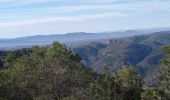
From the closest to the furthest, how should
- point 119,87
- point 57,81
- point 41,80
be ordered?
point 57,81
point 41,80
point 119,87

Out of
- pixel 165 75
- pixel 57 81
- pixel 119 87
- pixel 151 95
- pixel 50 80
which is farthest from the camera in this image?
pixel 119 87

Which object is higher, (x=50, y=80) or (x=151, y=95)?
(x=50, y=80)

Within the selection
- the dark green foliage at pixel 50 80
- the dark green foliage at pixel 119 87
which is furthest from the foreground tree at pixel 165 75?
the dark green foliage at pixel 50 80

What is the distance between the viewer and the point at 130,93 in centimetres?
9369

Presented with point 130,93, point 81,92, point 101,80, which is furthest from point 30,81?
point 130,93

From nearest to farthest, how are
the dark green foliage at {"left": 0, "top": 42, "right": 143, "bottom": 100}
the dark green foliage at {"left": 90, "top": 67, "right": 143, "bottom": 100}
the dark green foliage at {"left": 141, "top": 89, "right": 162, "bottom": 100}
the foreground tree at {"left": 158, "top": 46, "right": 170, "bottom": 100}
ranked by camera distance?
1. the dark green foliage at {"left": 0, "top": 42, "right": 143, "bottom": 100}
2. the dark green foliage at {"left": 141, "top": 89, "right": 162, "bottom": 100}
3. the dark green foliage at {"left": 90, "top": 67, "right": 143, "bottom": 100}
4. the foreground tree at {"left": 158, "top": 46, "right": 170, "bottom": 100}

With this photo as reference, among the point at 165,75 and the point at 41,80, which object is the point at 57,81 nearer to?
Answer: the point at 41,80

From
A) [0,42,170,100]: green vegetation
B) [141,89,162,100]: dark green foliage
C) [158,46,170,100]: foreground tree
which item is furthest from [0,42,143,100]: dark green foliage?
[158,46,170,100]: foreground tree

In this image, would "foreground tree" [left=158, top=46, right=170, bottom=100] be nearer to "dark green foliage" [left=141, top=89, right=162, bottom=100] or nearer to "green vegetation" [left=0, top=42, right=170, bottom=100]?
"green vegetation" [left=0, top=42, right=170, bottom=100]

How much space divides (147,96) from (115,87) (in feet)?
33.6

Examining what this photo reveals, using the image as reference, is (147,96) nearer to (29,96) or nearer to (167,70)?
(167,70)

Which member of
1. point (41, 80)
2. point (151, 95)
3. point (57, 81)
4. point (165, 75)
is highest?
point (41, 80)

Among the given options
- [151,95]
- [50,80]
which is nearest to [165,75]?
[151,95]

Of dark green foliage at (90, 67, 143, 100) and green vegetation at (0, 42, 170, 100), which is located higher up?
green vegetation at (0, 42, 170, 100)
